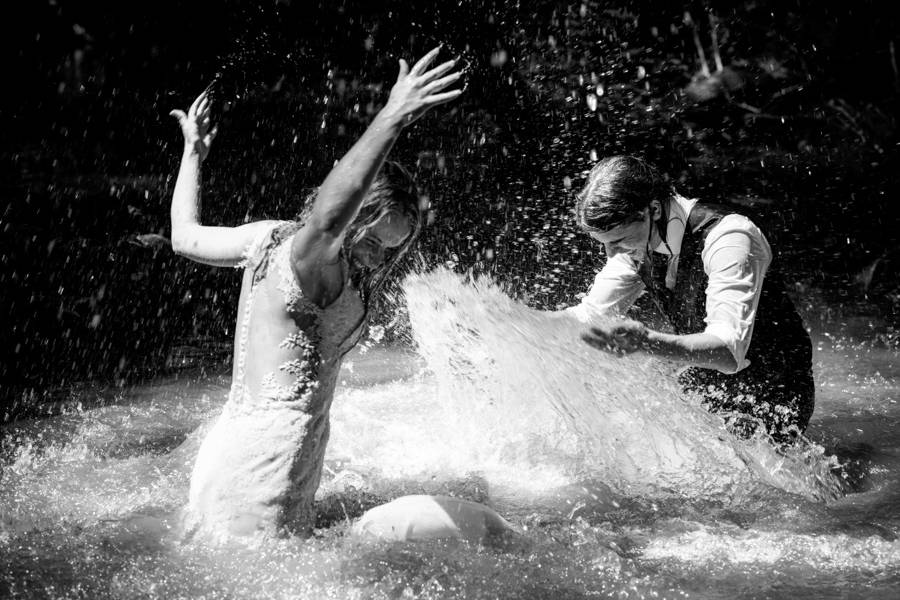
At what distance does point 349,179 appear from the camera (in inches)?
66.5

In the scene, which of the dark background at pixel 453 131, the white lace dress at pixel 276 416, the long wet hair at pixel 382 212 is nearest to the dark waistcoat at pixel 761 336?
the long wet hair at pixel 382 212

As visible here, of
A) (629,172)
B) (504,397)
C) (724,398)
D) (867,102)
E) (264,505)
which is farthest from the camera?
(867,102)

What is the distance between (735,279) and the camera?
2605 millimetres

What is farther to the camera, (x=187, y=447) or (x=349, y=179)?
(x=187, y=447)

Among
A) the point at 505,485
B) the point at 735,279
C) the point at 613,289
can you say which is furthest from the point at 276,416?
the point at 613,289

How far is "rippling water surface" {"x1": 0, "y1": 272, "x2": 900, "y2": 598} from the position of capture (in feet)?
6.36

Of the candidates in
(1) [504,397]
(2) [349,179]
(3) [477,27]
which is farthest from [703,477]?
(3) [477,27]

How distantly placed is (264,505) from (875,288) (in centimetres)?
775

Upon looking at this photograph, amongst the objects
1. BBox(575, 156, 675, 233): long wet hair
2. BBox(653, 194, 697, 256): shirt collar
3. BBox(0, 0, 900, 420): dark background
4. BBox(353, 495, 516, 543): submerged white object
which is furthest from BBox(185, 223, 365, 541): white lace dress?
BBox(0, 0, 900, 420): dark background

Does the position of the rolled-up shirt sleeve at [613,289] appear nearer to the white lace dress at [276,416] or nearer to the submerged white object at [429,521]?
the submerged white object at [429,521]

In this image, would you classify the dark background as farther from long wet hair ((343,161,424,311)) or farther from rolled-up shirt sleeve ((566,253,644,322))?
long wet hair ((343,161,424,311))

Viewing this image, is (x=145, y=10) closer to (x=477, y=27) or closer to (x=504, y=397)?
(x=477, y=27)

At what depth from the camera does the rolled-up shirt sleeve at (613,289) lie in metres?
3.36

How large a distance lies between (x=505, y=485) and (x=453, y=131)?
6.79 metres
